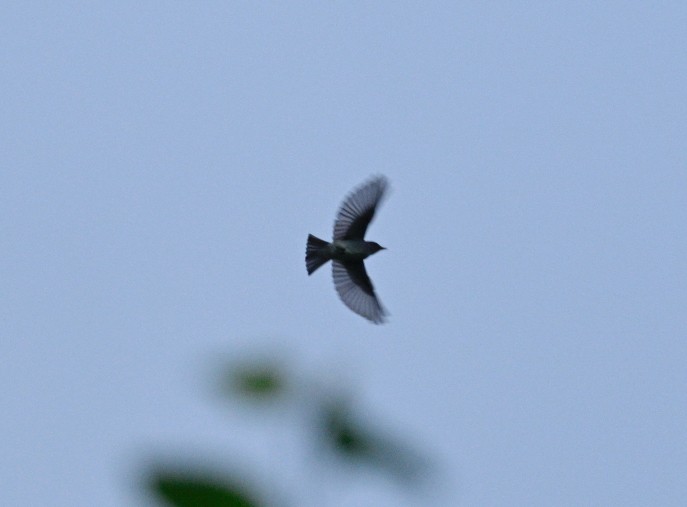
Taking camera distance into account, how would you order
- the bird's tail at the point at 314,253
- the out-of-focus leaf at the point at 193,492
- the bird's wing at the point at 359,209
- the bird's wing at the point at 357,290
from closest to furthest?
1. the out-of-focus leaf at the point at 193,492
2. the bird's wing at the point at 359,209
3. the bird's tail at the point at 314,253
4. the bird's wing at the point at 357,290

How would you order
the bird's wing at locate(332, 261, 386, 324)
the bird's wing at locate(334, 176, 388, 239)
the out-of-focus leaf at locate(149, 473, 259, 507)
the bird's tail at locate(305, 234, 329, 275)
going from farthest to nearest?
the bird's wing at locate(332, 261, 386, 324) → the bird's tail at locate(305, 234, 329, 275) → the bird's wing at locate(334, 176, 388, 239) → the out-of-focus leaf at locate(149, 473, 259, 507)

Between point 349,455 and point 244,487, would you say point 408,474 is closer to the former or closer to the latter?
point 349,455

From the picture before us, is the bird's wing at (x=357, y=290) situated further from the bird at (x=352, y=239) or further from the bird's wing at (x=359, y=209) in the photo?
the bird's wing at (x=359, y=209)

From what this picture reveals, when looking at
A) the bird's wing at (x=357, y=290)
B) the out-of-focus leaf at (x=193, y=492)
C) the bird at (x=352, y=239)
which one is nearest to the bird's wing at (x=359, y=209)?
the bird at (x=352, y=239)

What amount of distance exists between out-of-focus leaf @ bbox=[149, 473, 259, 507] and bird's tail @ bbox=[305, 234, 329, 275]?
16245 mm

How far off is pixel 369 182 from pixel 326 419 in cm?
1578

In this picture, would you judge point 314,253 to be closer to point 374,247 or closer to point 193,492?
point 374,247

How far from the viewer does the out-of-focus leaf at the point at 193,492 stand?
1.34 m

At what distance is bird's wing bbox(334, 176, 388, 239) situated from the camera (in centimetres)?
1742

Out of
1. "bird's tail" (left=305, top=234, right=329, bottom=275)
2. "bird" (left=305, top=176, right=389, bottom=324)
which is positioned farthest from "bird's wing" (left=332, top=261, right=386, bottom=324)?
"bird's tail" (left=305, top=234, right=329, bottom=275)

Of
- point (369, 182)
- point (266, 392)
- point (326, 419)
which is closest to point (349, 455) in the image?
point (326, 419)

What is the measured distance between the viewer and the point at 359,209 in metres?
17.6

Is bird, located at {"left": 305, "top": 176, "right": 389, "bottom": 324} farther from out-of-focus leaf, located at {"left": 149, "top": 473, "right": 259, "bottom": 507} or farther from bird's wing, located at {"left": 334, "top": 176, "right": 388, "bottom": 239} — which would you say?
out-of-focus leaf, located at {"left": 149, "top": 473, "right": 259, "bottom": 507}

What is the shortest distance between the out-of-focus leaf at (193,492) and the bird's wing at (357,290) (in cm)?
1662
